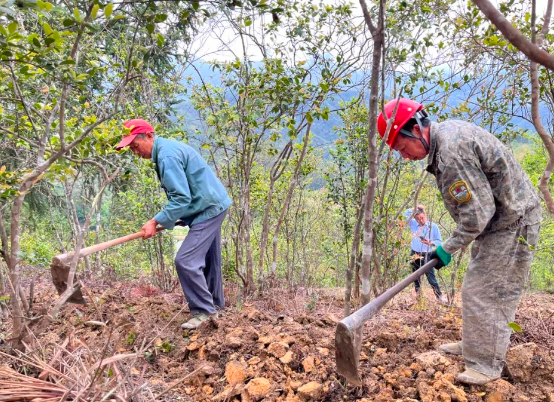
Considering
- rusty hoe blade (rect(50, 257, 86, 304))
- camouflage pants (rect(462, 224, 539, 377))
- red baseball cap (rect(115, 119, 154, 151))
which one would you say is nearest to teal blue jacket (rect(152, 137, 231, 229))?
red baseball cap (rect(115, 119, 154, 151))

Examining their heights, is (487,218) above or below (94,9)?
below

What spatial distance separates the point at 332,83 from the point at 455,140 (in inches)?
91.3

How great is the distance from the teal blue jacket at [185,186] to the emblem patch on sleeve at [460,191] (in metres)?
2.09

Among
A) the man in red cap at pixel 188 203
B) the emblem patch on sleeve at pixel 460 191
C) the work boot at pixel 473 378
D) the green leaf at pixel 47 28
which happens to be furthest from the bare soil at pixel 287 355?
the green leaf at pixel 47 28

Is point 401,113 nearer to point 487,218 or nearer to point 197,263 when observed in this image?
point 487,218

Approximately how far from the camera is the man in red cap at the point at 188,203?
3.54 meters

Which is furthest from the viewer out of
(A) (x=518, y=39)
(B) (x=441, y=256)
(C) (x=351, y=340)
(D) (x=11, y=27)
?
(B) (x=441, y=256)

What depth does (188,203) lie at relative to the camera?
11.6ft

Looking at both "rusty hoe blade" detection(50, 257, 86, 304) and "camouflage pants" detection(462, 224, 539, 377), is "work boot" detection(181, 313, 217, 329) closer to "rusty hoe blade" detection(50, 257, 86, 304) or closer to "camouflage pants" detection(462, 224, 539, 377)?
"rusty hoe blade" detection(50, 257, 86, 304)

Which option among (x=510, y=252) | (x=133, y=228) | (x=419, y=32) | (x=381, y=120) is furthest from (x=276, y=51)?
(x=133, y=228)

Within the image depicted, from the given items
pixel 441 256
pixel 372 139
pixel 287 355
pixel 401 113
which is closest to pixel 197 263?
pixel 287 355

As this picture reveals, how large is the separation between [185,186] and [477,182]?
7.50ft

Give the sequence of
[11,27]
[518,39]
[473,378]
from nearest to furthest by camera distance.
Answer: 1. [518,39]
2. [11,27]
3. [473,378]

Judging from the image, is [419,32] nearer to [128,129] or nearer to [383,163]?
[383,163]
